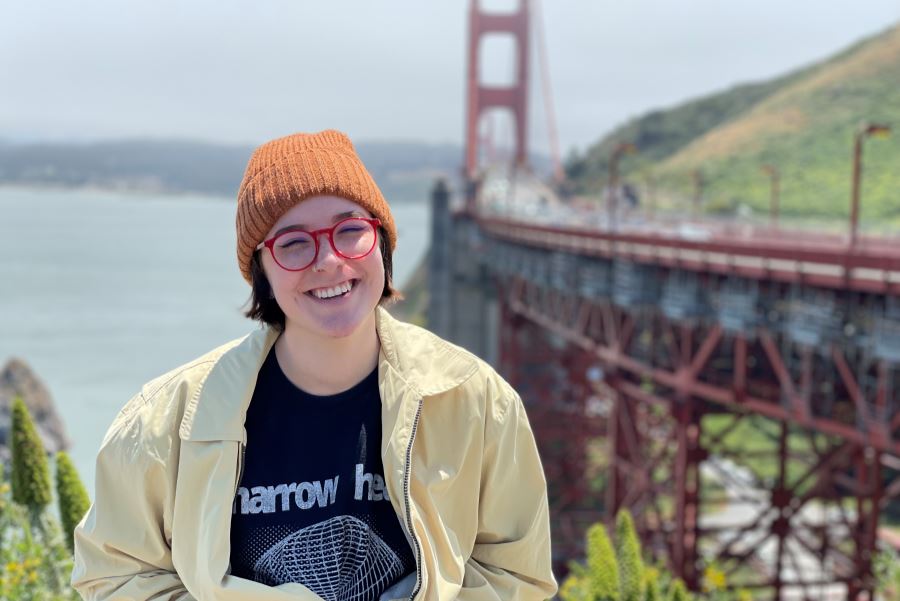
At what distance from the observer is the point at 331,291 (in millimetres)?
1989

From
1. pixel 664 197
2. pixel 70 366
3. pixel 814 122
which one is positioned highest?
pixel 814 122

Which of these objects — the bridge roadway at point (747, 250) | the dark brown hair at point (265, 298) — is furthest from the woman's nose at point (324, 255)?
the bridge roadway at point (747, 250)

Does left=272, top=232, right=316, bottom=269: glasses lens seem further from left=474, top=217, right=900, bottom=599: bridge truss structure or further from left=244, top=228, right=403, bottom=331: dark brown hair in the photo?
left=474, top=217, right=900, bottom=599: bridge truss structure

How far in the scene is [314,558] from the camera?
199cm

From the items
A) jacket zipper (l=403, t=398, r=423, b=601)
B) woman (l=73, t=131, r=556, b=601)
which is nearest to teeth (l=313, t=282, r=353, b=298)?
woman (l=73, t=131, r=556, b=601)

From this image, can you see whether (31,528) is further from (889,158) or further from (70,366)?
(889,158)

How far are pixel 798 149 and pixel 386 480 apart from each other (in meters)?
53.9

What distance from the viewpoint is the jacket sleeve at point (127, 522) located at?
193 cm

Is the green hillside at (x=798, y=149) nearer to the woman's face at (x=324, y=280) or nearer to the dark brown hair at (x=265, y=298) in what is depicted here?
the dark brown hair at (x=265, y=298)

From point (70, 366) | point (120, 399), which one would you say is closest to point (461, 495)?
point (120, 399)

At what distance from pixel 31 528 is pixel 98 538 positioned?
243 centimetres

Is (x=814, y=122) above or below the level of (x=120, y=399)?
above

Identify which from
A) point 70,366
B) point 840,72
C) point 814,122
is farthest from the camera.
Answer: point 840,72

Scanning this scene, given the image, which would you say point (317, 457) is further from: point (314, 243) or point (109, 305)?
point (109, 305)
